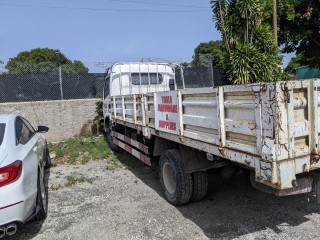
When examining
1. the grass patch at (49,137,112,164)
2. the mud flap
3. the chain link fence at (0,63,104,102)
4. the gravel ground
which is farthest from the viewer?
the chain link fence at (0,63,104,102)

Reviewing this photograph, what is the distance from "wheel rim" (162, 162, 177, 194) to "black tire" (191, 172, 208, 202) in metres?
0.31

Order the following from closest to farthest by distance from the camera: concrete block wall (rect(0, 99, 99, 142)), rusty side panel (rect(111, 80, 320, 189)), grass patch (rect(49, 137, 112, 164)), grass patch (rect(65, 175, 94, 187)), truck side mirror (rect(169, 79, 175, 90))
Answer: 1. rusty side panel (rect(111, 80, 320, 189))
2. grass patch (rect(65, 175, 94, 187))
3. grass patch (rect(49, 137, 112, 164))
4. truck side mirror (rect(169, 79, 175, 90))
5. concrete block wall (rect(0, 99, 99, 142))

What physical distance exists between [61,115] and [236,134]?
385 inches

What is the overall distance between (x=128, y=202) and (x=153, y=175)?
A: 1.59 m

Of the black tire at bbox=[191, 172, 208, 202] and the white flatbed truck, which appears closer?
the white flatbed truck

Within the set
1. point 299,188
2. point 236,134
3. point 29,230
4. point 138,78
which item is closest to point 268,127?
point 236,134

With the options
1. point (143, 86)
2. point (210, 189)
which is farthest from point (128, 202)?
point (143, 86)

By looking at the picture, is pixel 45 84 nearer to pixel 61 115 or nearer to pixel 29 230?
pixel 61 115

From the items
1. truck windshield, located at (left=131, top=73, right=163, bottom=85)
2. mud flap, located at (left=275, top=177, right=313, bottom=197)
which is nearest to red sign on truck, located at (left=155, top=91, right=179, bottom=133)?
mud flap, located at (left=275, top=177, right=313, bottom=197)

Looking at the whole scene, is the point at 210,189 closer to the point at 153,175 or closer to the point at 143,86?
the point at 153,175

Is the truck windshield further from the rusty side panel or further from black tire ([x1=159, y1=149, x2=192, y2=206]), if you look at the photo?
the rusty side panel

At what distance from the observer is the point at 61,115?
1196 cm

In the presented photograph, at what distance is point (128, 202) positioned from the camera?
5.07 meters

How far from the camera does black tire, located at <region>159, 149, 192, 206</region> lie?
4.46m
